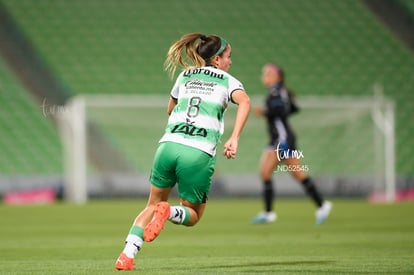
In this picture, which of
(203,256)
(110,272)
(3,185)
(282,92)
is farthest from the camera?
(3,185)

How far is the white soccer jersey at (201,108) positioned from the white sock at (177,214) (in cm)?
45

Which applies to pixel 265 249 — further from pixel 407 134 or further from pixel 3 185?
pixel 407 134

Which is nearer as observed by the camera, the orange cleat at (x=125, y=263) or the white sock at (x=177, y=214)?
the orange cleat at (x=125, y=263)

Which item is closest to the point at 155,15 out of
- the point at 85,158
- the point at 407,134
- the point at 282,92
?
the point at 85,158

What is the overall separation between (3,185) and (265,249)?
1153 cm

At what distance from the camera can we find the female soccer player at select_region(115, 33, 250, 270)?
600 centimetres

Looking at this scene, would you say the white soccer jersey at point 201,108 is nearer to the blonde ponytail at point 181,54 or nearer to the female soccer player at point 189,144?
the female soccer player at point 189,144

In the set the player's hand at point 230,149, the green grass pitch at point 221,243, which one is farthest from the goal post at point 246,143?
the player's hand at point 230,149

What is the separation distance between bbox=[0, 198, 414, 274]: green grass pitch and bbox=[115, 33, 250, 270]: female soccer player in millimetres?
388

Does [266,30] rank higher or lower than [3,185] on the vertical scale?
higher

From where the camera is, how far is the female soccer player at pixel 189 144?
6000mm

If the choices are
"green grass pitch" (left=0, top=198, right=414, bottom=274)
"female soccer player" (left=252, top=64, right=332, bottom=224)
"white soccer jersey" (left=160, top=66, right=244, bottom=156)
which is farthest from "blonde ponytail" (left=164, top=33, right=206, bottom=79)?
"female soccer player" (left=252, top=64, right=332, bottom=224)

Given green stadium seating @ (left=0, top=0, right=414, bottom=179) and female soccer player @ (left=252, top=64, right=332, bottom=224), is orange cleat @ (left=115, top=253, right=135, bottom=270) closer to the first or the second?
female soccer player @ (left=252, top=64, right=332, bottom=224)

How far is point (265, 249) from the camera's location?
811cm
